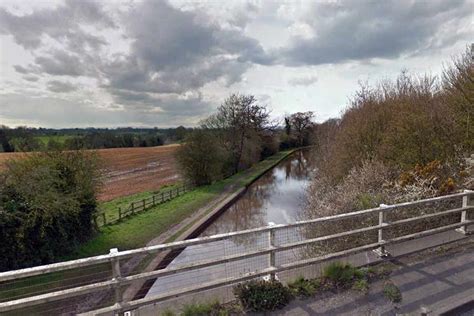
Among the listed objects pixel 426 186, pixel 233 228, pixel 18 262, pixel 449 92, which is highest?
pixel 449 92

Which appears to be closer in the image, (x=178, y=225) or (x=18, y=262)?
(x=18, y=262)

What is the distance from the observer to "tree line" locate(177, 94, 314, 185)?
2770cm

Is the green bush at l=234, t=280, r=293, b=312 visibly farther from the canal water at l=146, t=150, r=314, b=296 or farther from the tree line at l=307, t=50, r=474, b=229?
the tree line at l=307, t=50, r=474, b=229

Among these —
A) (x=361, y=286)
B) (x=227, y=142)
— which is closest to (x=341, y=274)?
(x=361, y=286)

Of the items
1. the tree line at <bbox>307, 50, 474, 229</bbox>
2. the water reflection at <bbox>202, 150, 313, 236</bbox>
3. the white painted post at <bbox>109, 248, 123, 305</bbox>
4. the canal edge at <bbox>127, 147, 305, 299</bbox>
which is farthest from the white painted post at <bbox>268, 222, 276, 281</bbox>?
the water reflection at <bbox>202, 150, 313, 236</bbox>

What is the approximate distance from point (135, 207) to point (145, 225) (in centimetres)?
399

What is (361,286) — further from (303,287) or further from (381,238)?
(381,238)

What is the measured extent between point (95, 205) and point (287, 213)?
446 inches

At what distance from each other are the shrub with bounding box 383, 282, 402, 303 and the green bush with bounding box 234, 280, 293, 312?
4.46 feet

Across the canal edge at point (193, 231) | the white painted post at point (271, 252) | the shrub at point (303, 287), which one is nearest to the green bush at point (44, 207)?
the canal edge at point (193, 231)

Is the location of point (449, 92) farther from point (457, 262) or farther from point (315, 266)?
point (315, 266)

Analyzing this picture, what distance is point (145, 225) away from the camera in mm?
14633

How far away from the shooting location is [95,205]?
1244cm

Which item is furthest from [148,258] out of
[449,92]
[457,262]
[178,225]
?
[449,92]
